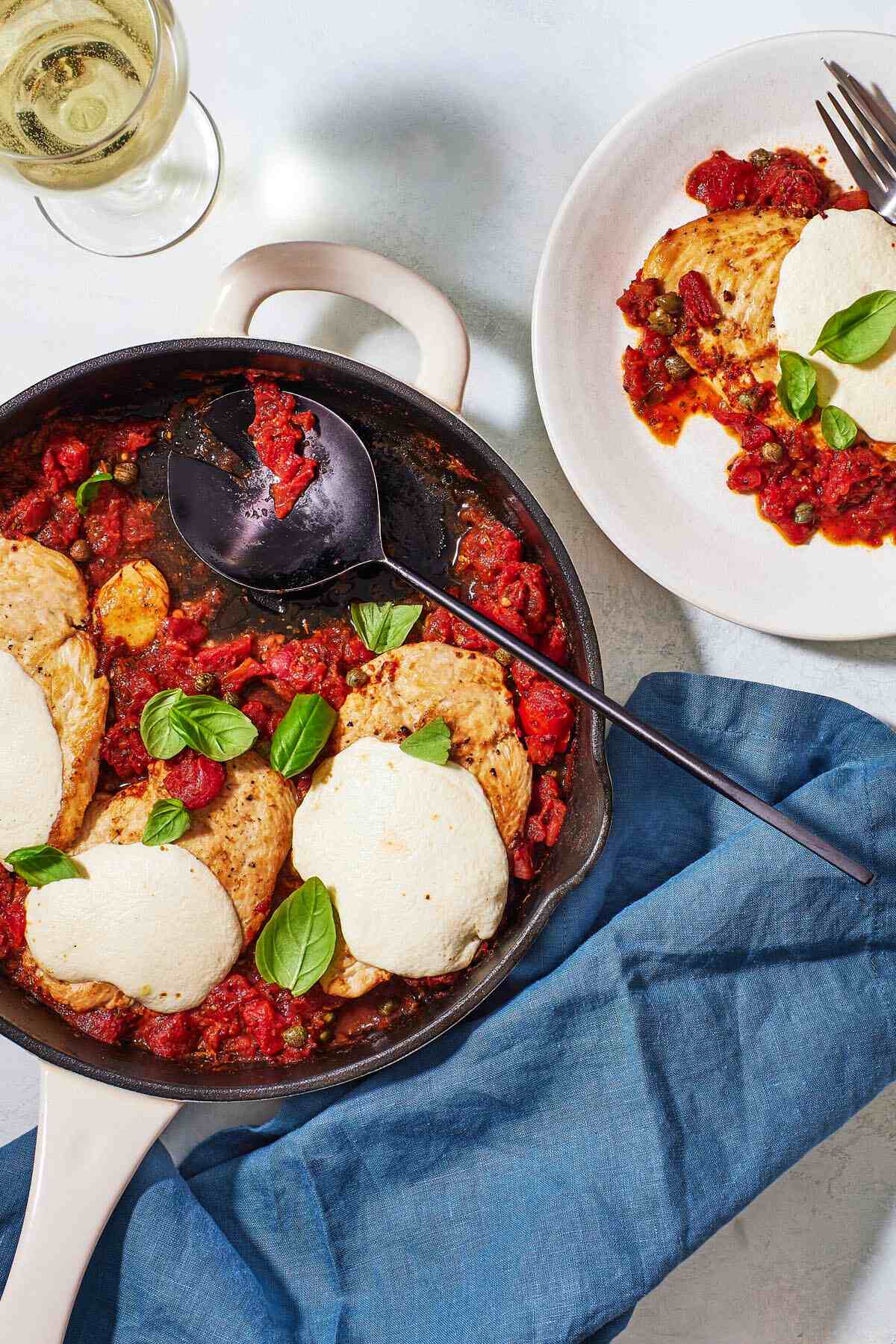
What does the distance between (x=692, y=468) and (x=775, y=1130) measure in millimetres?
2356

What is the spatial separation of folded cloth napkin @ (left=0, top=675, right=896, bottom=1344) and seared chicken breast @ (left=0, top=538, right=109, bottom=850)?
4.42ft

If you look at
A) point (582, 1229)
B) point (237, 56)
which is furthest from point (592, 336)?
point (582, 1229)

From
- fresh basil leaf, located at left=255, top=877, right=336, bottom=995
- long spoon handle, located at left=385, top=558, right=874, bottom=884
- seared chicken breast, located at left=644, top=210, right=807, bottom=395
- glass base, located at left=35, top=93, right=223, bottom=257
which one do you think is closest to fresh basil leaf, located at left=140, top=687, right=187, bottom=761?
fresh basil leaf, located at left=255, top=877, right=336, bottom=995

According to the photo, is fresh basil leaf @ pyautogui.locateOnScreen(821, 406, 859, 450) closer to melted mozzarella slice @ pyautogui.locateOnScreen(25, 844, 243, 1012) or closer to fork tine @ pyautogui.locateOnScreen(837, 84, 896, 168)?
fork tine @ pyautogui.locateOnScreen(837, 84, 896, 168)

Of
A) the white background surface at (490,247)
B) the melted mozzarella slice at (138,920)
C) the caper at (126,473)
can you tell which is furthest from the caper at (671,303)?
the melted mozzarella slice at (138,920)

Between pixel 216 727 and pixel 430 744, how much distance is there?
0.72 meters

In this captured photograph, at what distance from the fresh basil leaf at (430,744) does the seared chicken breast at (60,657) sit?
111 cm

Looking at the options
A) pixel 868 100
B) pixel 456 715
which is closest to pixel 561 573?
pixel 456 715

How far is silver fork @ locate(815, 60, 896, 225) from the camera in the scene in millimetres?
3568

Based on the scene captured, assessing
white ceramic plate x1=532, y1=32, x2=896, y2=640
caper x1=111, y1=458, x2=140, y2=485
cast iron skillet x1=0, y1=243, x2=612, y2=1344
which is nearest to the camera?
cast iron skillet x1=0, y1=243, x2=612, y2=1344

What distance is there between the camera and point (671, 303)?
144 inches

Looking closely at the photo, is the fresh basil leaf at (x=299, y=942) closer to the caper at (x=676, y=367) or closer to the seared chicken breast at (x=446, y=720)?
the seared chicken breast at (x=446, y=720)

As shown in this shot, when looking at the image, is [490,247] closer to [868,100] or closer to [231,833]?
[868,100]

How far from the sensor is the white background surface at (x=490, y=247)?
3787mm
